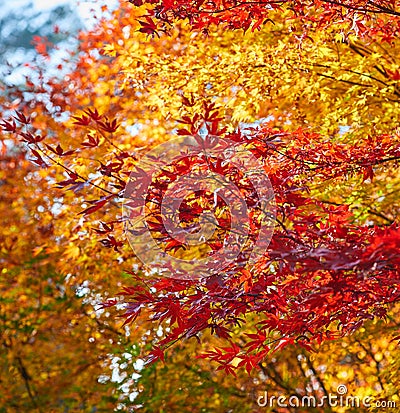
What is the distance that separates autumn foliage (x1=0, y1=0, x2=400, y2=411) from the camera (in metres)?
2.10

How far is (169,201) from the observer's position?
6.81 feet

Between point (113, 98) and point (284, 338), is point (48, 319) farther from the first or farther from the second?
point (284, 338)

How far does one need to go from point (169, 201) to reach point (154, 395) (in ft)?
11.9

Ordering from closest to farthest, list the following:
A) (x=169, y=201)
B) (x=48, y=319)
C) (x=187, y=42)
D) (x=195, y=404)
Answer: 1. (x=169, y=201)
2. (x=187, y=42)
3. (x=195, y=404)
4. (x=48, y=319)

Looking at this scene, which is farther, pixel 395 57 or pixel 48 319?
pixel 48 319

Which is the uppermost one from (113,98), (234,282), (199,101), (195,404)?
(113,98)

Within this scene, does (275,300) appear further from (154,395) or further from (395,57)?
(154,395)

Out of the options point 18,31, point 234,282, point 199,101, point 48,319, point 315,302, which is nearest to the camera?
point 315,302

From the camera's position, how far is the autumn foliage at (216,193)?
2.10 m

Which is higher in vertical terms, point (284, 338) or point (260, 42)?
point (260, 42)

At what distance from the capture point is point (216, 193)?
6.76ft

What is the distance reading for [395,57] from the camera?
4227 mm

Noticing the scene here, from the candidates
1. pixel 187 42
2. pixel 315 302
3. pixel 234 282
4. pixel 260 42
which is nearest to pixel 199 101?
pixel 260 42

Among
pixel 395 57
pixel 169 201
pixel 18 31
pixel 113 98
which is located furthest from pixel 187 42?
pixel 18 31
